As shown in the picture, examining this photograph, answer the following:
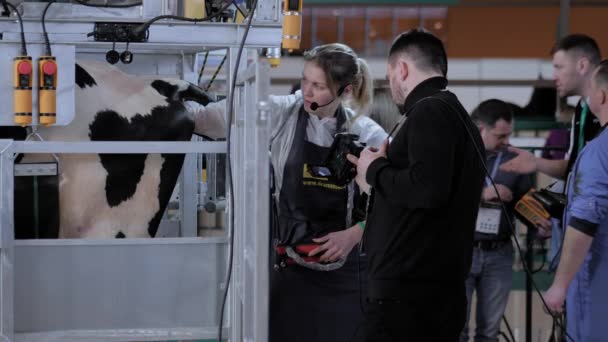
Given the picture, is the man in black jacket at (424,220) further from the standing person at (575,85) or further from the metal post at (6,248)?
the standing person at (575,85)

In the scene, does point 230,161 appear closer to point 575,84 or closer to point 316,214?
point 316,214

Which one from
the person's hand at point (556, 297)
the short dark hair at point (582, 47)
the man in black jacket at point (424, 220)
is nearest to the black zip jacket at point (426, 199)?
the man in black jacket at point (424, 220)

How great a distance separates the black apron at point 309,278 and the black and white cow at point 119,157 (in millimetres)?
383

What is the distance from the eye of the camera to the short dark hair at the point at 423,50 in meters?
2.71

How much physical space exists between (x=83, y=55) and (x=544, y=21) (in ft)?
22.4

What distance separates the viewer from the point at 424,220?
2.57 metres


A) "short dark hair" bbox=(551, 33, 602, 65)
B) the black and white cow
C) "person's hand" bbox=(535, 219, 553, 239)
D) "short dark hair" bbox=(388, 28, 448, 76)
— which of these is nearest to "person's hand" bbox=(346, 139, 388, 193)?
"short dark hair" bbox=(388, 28, 448, 76)

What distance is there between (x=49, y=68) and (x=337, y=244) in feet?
4.00

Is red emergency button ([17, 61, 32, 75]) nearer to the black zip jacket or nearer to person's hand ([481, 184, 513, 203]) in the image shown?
the black zip jacket

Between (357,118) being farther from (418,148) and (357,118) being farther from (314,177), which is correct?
(418,148)

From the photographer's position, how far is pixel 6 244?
8.57ft

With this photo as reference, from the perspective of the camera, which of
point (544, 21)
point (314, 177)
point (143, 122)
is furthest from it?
point (544, 21)

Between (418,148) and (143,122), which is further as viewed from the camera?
(143,122)

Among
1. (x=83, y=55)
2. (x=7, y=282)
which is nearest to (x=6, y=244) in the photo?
(x=7, y=282)
